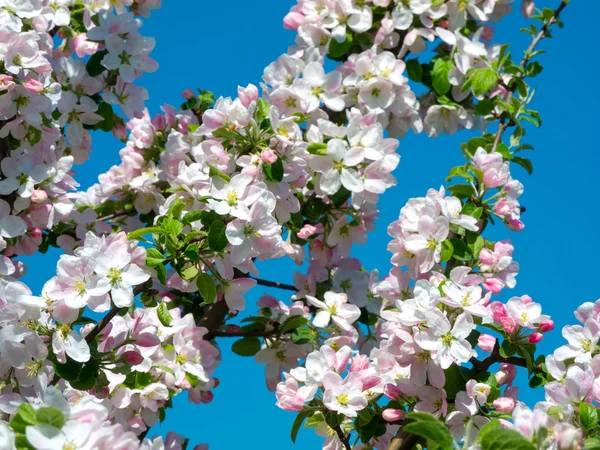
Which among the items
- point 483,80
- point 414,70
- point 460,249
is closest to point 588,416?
point 460,249

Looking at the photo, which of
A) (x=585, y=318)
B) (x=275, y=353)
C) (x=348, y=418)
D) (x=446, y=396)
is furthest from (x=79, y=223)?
(x=585, y=318)

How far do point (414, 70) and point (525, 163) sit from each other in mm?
741

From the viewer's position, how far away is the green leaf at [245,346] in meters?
3.33

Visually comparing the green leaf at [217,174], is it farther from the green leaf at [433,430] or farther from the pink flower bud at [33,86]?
the green leaf at [433,430]

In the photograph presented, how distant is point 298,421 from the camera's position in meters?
2.48

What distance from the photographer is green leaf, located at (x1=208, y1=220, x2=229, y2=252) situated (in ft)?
7.97

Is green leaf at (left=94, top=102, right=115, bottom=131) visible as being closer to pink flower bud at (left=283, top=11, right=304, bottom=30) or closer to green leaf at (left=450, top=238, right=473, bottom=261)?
pink flower bud at (left=283, top=11, right=304, bottom=30)

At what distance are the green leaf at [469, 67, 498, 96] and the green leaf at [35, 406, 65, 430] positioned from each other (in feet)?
8.44

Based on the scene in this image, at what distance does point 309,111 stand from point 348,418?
1.34 metres

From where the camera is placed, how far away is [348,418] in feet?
8.77

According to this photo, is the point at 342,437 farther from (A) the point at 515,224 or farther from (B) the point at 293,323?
(A) the point at 515,224

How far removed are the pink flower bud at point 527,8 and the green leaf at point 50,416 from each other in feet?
10.9

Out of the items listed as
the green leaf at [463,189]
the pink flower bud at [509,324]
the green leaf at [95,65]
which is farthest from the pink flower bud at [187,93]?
the pink flower bud at [509,324]

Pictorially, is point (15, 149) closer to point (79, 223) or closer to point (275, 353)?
point (79, 223)
